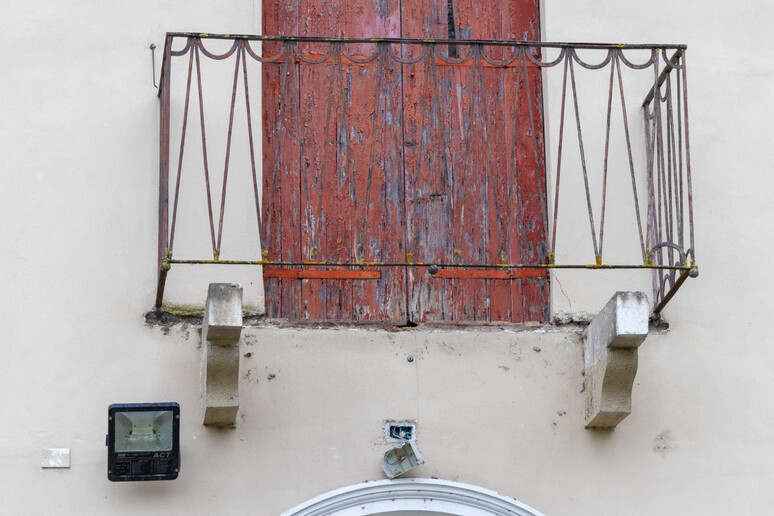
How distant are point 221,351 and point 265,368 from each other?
1.23ft

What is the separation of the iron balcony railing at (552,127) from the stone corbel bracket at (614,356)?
204 millimetres

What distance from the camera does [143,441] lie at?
20.1ft

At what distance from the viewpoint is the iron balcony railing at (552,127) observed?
6.32 meters

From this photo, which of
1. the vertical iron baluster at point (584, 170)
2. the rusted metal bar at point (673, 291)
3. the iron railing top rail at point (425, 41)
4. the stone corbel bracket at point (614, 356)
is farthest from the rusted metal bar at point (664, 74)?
the stone corbel bracket at point (614, 356)

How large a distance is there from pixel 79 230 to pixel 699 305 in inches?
107

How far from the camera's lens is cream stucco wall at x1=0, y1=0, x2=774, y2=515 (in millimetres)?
6238

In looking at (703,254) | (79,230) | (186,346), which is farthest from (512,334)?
(79,230)

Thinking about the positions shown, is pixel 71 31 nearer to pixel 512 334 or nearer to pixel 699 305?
pixel 512 334

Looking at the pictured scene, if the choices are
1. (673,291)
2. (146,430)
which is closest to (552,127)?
(673,291)

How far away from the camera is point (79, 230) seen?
6.46 metres

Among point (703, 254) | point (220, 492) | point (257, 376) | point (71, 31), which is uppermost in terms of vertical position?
point (71, 31)

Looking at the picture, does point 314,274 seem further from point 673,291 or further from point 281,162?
point 673,291

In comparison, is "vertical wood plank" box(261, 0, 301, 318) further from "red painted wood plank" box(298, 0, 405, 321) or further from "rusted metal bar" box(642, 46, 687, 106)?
"rusted metal bar" box(642, 46, 687, 106)

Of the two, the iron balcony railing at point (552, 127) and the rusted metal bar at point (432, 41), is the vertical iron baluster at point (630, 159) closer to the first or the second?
the iron balcony railing at point (552, 127)
